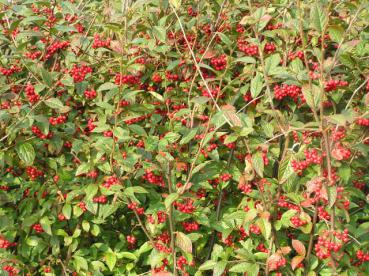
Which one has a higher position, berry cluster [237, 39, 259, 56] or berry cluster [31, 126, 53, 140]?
berry cluster [237, 39, 259, 56]

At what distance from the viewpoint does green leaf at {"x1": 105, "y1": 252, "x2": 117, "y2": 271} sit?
3102 millimetres

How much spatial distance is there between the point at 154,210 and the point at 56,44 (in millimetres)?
1175

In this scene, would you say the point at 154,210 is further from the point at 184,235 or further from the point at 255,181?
the point at 255,181

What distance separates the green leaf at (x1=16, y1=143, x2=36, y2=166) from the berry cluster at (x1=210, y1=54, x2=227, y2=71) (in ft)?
3.84

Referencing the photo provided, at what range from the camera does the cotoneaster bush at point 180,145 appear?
2846mm

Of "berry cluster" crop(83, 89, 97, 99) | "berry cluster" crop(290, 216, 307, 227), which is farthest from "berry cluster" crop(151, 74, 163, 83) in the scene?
"berry cluster" crop(290, 216, 307, 227)

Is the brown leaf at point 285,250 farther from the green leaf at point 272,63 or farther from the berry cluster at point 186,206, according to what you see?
the green leaf at point 272,63

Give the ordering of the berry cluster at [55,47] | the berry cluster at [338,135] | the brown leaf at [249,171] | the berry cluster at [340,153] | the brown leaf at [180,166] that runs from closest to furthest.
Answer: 1. the berry cluster at [340,153]
2. the berry cluster at [338,135]
3. the brown leaf at [249,171]
4. the brown leaf at [180,166]
5. the berry cluster at [55,47]

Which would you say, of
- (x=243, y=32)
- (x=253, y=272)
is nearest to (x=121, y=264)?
(x=253, y=272)

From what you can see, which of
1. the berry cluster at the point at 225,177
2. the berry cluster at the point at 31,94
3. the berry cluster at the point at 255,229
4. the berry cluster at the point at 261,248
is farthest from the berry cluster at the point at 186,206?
the berry cluster at the point at 31,94

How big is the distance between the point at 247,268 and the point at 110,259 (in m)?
0.81

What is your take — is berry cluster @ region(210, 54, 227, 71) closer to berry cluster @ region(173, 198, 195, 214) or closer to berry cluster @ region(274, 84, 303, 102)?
berry cluster @ region(274, 84, 303, 102)

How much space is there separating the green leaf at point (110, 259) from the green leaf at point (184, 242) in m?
0.46

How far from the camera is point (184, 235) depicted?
2881 mm
